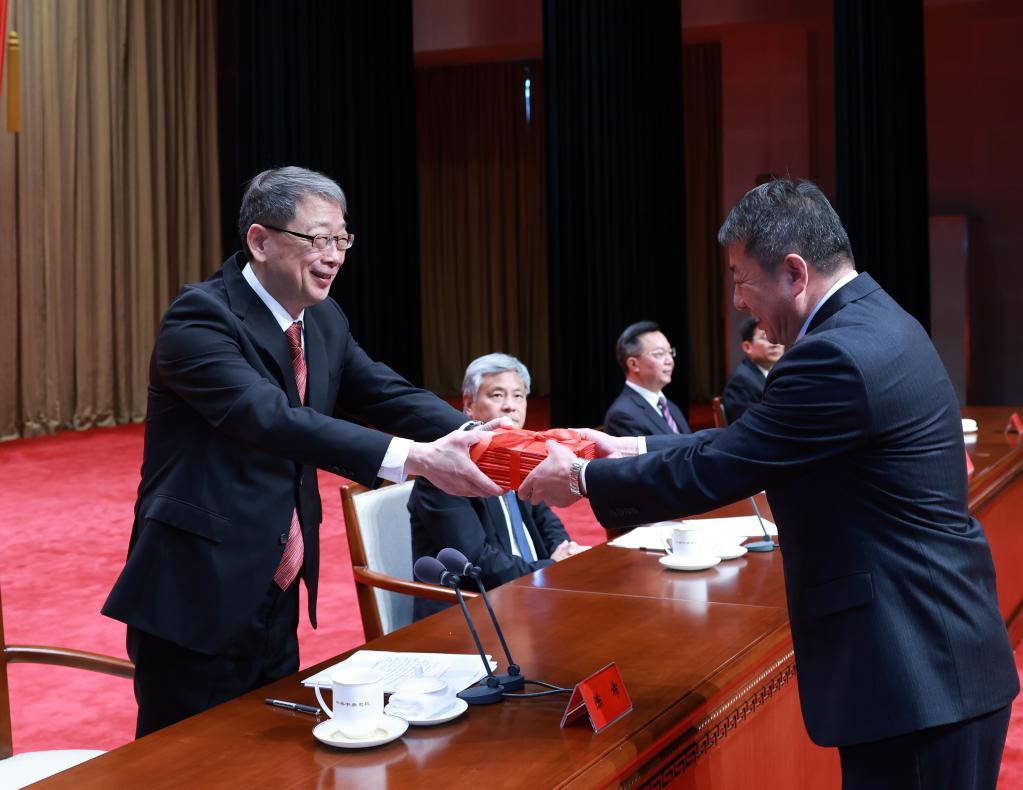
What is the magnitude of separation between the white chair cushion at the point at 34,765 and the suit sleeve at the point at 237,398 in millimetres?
687

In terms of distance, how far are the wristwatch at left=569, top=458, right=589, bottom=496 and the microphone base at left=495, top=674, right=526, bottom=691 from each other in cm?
32

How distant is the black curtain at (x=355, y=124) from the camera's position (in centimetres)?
1016

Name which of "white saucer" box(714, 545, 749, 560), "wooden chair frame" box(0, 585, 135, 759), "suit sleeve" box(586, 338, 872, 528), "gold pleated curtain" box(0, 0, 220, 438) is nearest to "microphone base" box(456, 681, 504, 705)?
"suit sleeve" box(586, 338, 872, 528)

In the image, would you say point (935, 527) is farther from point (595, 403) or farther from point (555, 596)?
point (595, 403)

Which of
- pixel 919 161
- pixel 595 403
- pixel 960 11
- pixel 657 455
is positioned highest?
pixel 960 11

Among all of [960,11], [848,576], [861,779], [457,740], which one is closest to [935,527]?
[848,576]

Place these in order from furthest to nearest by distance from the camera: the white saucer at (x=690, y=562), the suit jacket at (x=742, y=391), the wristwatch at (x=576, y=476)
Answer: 1. the suit jacket at (x=742, y=391)
2. the white saucer at (x=690, y=562)
3. the wristwatch at (x=576, y=476)

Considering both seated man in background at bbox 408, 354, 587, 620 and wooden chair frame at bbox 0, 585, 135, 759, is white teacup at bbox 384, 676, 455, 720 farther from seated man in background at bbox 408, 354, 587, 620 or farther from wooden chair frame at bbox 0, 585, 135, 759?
seated man in background at bbox 408, 354, 587, 620

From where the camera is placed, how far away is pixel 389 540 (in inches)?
134

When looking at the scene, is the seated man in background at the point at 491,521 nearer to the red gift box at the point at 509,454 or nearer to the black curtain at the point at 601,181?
the red gift box at the point at 509,454

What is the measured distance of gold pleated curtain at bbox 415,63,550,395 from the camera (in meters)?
15.0

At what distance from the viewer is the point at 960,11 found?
1113 centimetres

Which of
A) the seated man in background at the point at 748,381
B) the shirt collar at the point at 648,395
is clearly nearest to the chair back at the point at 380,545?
the shirt collar at the point at 648,395

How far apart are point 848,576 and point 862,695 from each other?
0.16 m
